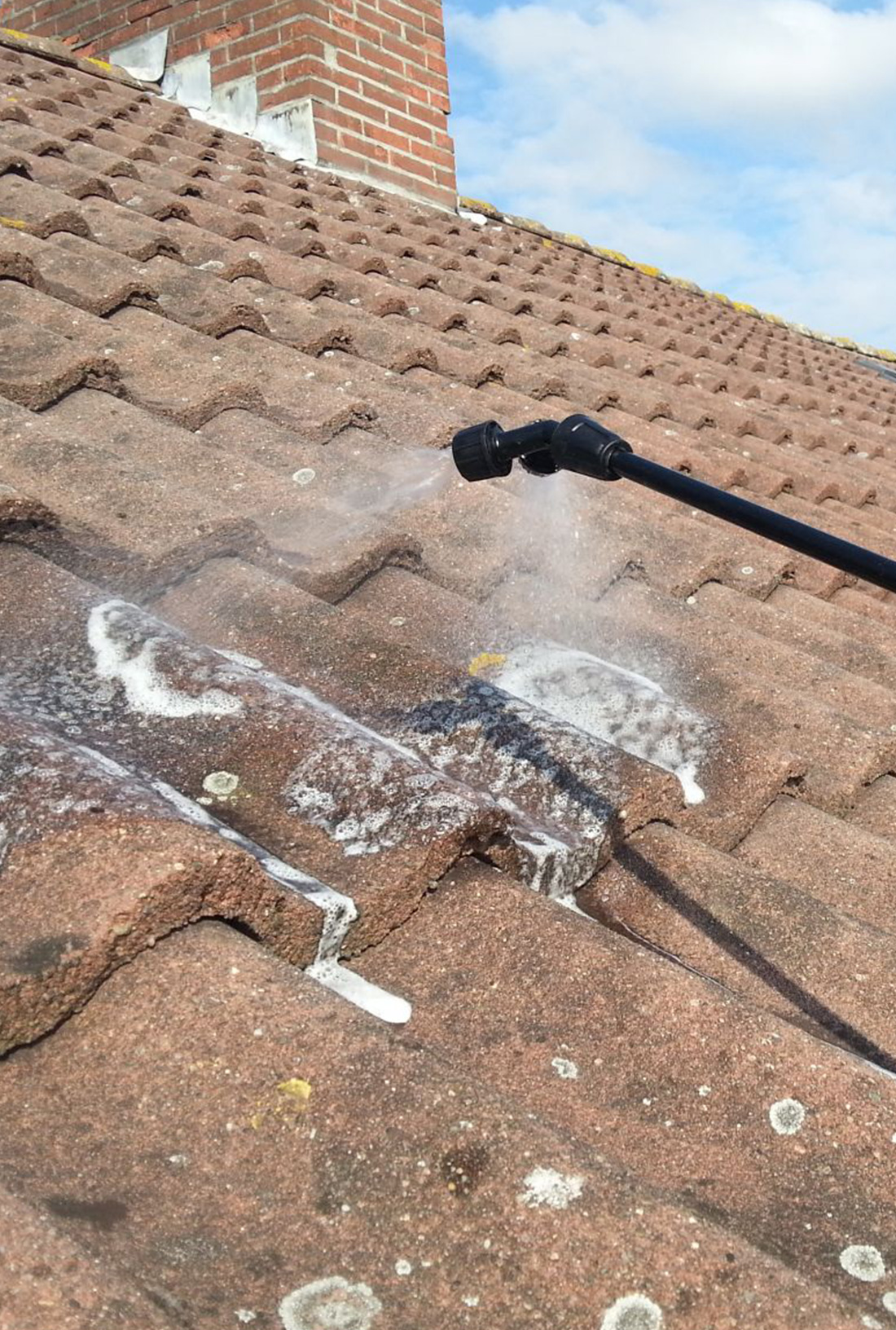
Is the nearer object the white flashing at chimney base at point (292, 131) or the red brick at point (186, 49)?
the white flashing at chimney base at point (292, 131)

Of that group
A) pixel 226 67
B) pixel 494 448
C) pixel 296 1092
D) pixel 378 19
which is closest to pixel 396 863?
pixel 296 1092

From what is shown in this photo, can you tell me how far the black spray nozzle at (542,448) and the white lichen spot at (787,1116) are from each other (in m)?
0.68

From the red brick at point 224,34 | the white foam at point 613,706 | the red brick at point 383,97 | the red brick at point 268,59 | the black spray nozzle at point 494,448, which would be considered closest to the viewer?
the black spray nozzle at point 494,448

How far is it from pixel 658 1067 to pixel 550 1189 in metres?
0.33

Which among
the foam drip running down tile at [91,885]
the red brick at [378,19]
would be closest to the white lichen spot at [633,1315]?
the foam drip running down tile at [91,885]

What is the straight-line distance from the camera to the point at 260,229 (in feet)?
14.9

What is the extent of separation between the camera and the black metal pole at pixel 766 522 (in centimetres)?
109

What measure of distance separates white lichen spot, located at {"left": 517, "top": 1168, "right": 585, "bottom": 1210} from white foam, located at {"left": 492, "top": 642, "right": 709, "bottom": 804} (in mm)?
1095

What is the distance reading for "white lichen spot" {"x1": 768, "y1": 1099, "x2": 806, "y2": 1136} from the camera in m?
1.27

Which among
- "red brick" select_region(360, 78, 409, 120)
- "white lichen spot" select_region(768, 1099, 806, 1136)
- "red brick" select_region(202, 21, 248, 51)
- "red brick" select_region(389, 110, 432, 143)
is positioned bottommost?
"white lichen spot" select_region(768, 1099, 806, 1136)

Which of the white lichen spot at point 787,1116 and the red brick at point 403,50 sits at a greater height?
the red brick at point 403,50

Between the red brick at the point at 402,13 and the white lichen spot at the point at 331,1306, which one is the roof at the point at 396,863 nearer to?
the white lichen spot at the point at 331,1306

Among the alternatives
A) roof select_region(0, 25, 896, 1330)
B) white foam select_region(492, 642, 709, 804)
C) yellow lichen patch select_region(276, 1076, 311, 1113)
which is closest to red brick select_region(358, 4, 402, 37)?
roof select_region(0, 25, 896, 1330)

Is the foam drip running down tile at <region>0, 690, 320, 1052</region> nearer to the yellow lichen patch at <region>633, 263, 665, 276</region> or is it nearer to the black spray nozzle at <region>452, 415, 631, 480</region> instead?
the black spray nozzle at <region>452, 415, 631, 480</region>
